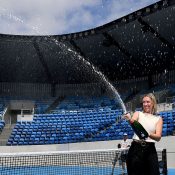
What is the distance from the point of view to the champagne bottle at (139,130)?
4.19 metres

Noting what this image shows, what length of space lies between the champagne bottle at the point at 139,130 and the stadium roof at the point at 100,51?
802 inches

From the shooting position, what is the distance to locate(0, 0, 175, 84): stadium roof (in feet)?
85.7

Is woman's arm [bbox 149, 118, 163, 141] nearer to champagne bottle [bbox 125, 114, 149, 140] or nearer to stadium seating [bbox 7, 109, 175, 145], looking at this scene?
champagne bottle [bbox 125, 114, 149, 140]

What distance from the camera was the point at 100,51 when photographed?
3170cm

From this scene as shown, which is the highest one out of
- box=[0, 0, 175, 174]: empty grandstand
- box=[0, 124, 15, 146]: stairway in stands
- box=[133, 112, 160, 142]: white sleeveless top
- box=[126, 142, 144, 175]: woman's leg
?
box=[0, 0, 175, 174]: empty grandstand

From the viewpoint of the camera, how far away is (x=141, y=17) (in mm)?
25125

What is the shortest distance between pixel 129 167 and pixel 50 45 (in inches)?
1104

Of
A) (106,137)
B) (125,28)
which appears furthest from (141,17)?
(106,137)

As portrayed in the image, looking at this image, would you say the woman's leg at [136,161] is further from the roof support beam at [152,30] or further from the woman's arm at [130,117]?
the roof support beam at [152,30]

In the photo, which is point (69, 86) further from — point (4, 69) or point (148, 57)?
point (148, 57)

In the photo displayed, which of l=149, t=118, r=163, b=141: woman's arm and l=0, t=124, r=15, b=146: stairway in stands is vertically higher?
l=0, t=124, r=15, b=146: stairway in stands

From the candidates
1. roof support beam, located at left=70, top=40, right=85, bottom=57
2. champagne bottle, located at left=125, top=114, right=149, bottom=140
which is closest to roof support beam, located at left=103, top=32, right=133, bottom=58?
roof support beam, located at left=70, top=40, right=85, bottom=57

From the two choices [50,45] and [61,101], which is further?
[61,101]

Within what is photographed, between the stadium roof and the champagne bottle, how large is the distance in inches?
802
